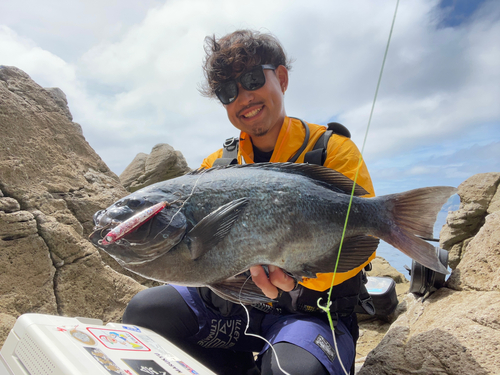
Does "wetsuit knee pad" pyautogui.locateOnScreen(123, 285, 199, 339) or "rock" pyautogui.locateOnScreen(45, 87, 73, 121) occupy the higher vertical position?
"rock" pyautogui.locateOnScreen(45, 87, 73, 121)

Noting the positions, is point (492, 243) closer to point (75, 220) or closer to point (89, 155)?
point (75, 220)

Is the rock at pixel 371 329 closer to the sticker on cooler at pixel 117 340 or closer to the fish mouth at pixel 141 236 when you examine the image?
the sticker on cooler at pixel 117 340

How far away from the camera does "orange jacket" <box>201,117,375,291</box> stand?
2.02m

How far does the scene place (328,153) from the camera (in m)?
2.24

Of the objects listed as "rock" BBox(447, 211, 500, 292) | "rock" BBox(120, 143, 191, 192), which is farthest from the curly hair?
"rock" BBox(120, 143, 191, 192)

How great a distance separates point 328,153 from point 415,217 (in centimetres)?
82

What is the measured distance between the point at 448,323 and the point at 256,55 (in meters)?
2.57

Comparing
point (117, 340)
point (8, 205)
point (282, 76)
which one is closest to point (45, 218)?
point (8, 205)

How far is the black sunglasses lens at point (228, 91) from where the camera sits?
95.1 inches

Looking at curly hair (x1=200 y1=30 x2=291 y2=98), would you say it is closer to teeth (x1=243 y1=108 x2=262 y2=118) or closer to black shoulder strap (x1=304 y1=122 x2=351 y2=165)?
teeth (x1=243 y1=108 x2=262 y2=118)

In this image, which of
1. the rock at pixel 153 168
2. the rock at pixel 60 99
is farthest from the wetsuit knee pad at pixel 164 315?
the rock at pixel 153 168

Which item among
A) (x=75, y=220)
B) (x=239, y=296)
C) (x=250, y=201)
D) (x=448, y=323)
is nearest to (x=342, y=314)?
(x=448, y=323)

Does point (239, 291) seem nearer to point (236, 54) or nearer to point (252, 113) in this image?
point (252, 113)

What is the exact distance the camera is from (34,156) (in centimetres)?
403
